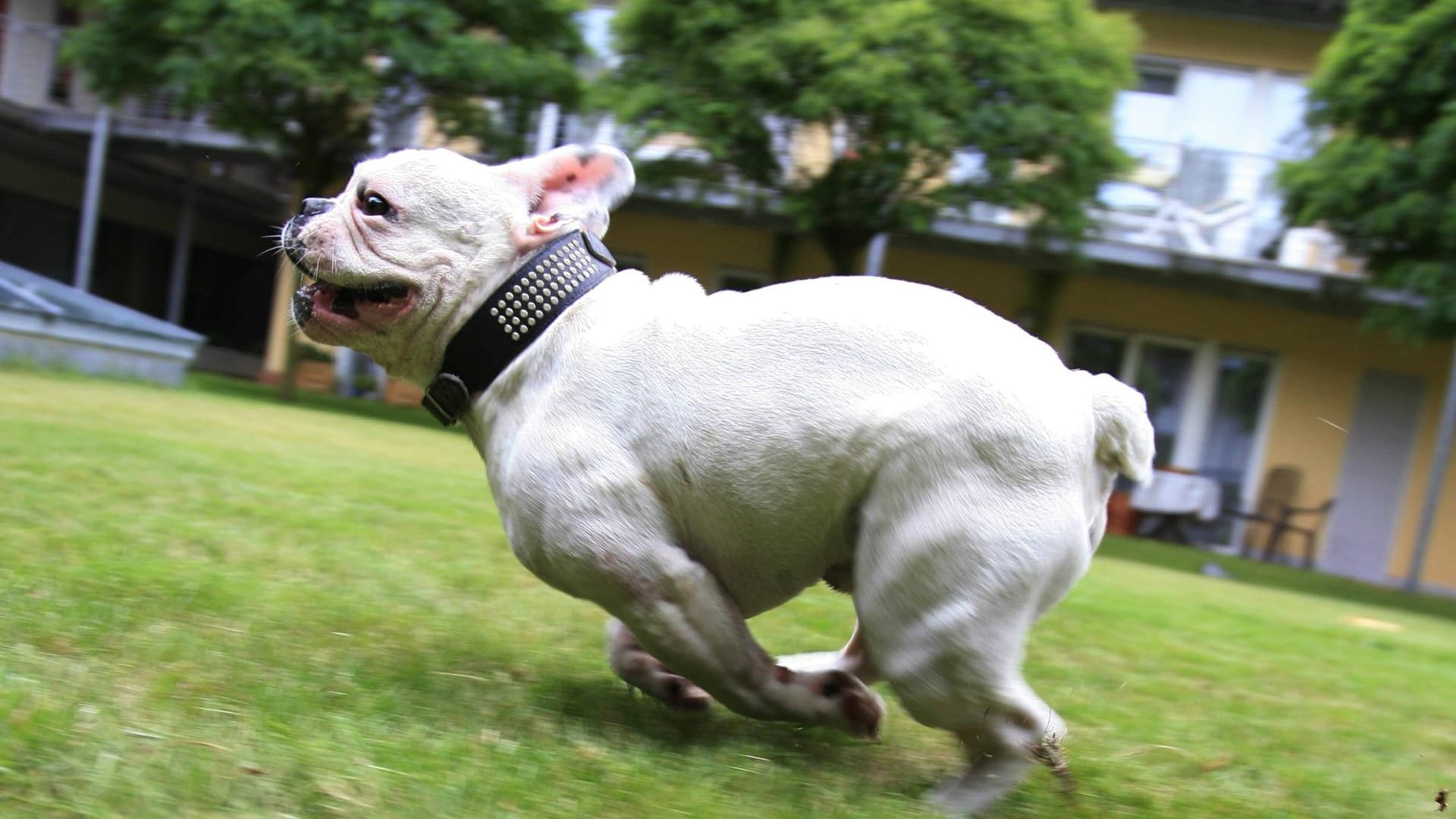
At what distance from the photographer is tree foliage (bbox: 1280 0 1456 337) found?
41.3 ft

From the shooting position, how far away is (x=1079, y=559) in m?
2.52

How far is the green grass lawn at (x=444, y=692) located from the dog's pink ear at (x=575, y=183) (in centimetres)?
117

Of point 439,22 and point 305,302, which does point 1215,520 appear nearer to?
point 439,22

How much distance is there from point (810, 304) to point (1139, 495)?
16.6 meters

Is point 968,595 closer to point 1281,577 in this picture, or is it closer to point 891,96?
point 891,96

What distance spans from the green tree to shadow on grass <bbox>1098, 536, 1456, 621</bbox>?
12.5ft

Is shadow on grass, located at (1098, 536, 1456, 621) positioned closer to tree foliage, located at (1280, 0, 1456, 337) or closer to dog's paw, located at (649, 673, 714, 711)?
tree foliage, located at (1280, 0, 1456, 337)

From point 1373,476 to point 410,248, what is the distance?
63.4 feet

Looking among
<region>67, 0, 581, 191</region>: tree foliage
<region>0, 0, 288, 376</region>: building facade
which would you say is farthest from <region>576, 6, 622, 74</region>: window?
<region>0, 0, 288, 376</region>: building facade

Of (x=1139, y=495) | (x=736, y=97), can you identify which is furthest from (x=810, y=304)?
(x=1139, y=495)

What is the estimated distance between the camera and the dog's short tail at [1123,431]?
255cm

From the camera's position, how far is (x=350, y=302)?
2.96m

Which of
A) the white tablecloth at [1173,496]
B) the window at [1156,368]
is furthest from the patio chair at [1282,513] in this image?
the window at [1156,368]

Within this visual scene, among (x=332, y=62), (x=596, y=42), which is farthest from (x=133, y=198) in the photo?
(x=332, y=62)
